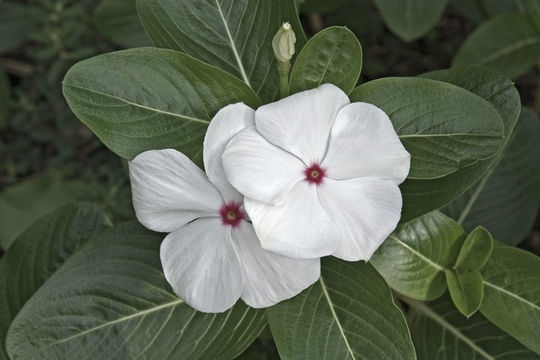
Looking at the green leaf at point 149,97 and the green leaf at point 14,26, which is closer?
the green leaf at point 149,97

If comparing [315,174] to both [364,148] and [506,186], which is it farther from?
[506,186]

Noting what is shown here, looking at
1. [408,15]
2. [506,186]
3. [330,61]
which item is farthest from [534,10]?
[330,61]

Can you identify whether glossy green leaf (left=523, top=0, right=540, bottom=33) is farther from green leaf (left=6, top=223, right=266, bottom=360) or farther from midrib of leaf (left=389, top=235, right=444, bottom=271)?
green leaf (left=6, top=223, right=266, bottom=360)

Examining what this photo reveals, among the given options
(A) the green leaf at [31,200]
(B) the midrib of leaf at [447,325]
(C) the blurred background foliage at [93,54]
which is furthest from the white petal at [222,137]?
(A) the green leaf at [31,200]

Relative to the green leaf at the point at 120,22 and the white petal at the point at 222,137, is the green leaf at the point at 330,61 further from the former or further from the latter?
the green leaf at the point at 120,22

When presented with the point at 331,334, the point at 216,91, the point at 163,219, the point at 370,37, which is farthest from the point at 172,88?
the point at 370,37

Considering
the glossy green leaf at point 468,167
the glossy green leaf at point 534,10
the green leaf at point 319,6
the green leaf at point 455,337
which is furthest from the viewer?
the green leaf at point 319,6

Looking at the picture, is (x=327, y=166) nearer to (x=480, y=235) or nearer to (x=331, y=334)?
(x=331, y=334)
